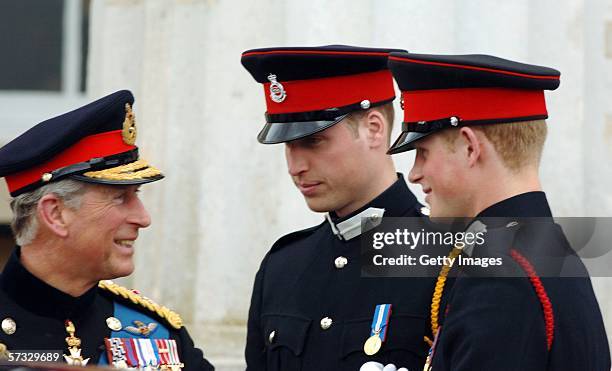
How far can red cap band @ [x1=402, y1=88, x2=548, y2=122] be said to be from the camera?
12.0 ft

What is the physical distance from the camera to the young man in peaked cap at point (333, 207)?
4.18 metres

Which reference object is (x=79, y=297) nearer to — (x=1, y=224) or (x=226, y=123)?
(x=226, y=123)

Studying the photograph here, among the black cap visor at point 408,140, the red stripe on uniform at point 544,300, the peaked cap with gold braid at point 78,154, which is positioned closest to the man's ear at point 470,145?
the black cap visor at point 408,140

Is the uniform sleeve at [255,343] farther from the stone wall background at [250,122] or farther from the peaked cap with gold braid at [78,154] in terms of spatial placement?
the stone wall background at [250,122]

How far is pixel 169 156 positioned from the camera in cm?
677

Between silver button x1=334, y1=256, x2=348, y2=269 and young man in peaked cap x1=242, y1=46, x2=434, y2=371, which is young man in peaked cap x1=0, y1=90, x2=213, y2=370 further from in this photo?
silver button x1=334, y1=256, x2=348, y2=269

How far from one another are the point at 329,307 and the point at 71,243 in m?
0.81

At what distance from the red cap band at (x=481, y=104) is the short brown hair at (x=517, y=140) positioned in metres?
0.03

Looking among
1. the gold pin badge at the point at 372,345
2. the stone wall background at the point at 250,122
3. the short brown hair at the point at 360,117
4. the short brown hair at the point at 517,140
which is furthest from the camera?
the stone wall background at the point at 250,122

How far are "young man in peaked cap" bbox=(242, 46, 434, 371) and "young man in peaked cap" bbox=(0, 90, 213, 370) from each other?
0.36 meters

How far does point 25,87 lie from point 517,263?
5354 millimetres

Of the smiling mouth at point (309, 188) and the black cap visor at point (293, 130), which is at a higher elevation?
the black cap visor at point (293, 130)

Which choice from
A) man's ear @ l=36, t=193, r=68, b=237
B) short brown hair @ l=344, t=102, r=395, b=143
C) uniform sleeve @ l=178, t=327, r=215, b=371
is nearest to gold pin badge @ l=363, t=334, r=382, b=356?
uniform sleeve @ l=178, t=327, r=215, b=371

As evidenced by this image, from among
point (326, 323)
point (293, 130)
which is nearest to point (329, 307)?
point (326, 323)
